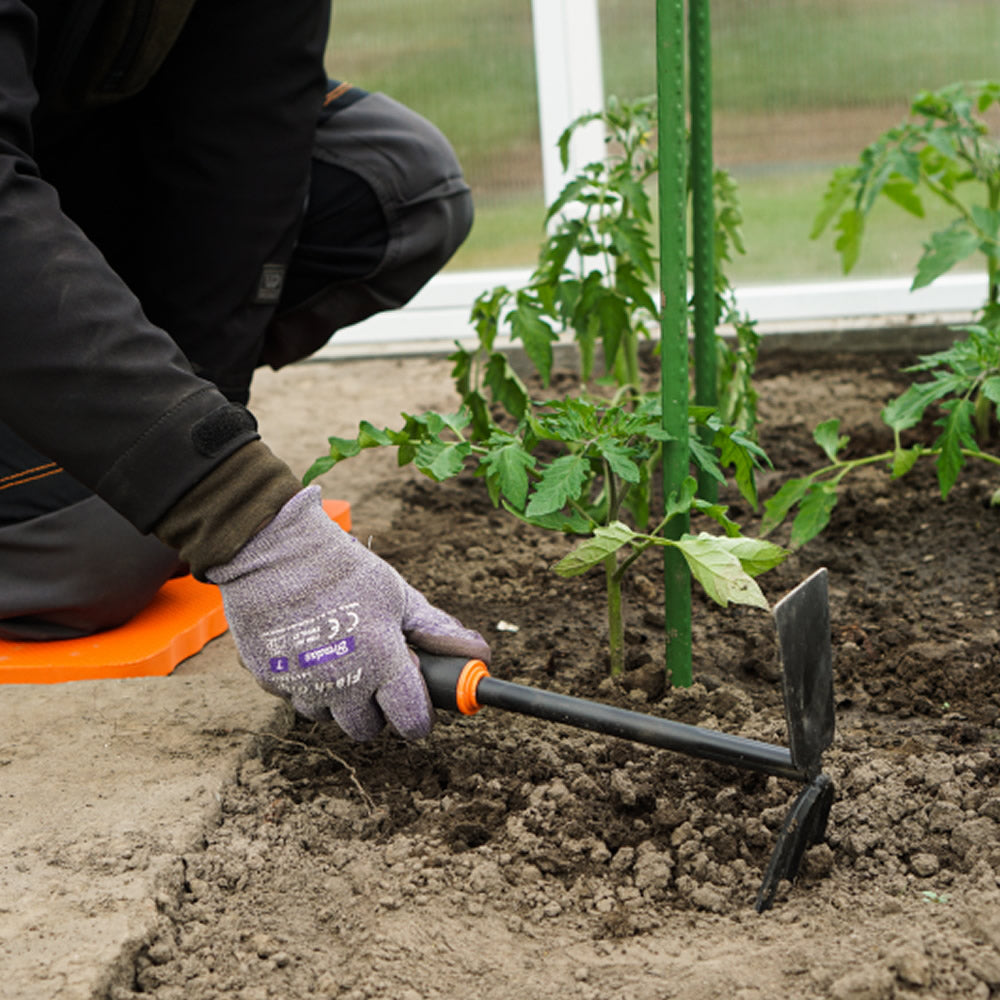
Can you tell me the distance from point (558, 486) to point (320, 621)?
315 millimetres

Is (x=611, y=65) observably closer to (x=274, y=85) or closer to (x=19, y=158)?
(x=274, y=85)

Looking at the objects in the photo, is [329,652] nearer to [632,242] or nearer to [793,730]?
[793,730]

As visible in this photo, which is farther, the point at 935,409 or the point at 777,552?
the point at 935,409

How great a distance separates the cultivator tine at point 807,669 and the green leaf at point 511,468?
1.17 feet

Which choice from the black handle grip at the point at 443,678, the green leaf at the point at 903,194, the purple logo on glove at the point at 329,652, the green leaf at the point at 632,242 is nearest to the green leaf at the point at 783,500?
the green leaf at the point at 632,242

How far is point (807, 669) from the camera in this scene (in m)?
1.19

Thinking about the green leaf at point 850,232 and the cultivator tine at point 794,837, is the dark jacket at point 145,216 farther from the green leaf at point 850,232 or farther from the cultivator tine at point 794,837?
the green leaf at point 850,232

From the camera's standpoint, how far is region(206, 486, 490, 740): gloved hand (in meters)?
1.33

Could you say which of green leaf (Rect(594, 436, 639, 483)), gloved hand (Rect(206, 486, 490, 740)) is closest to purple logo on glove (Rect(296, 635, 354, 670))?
gloved hand (Rect(206, 486, 490, 740))

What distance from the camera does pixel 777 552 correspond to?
1.33 metres

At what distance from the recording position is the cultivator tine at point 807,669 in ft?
3.77

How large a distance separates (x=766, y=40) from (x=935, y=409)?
44.1 inches

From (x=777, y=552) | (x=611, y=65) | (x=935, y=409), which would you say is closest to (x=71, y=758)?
(x=777, y=552)

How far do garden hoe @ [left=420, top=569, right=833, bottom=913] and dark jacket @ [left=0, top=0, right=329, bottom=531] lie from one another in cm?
53
